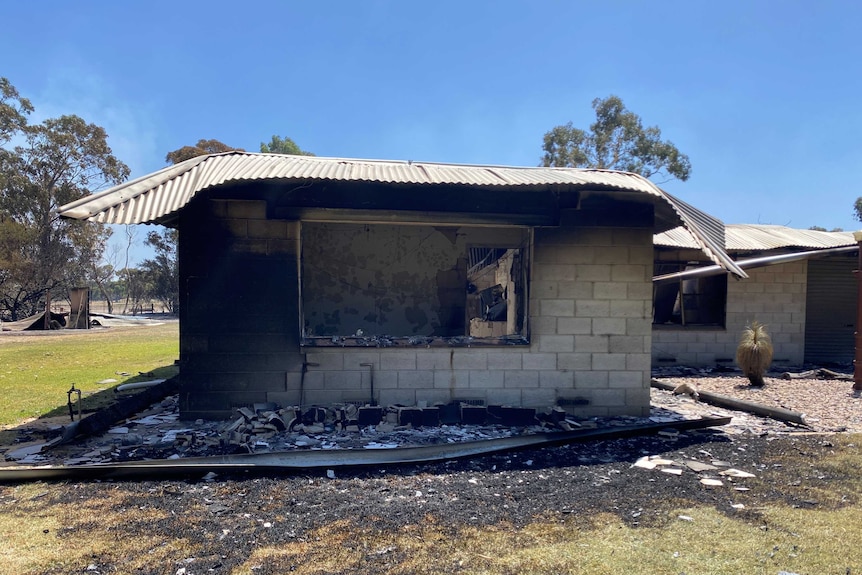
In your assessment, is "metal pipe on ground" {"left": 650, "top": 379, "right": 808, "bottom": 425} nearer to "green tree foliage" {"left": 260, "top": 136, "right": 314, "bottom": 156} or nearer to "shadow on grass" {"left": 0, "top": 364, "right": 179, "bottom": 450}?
"shadow on grass" {"left": 0, "top": 364, "right": 179, "bottom": 450}

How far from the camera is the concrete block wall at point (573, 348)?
5.89 m

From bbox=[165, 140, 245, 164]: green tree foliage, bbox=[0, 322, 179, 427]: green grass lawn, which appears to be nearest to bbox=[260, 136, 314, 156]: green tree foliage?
bbox=[165, 140, 245, 164]: green tree foliage

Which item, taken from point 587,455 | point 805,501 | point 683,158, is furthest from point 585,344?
point 683,158

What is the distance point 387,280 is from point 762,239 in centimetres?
905

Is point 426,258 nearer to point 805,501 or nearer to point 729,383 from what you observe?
point 729,383

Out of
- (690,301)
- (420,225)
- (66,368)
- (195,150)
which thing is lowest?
(66,368)

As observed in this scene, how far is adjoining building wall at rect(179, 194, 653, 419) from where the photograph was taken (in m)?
5.59

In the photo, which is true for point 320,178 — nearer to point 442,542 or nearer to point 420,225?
point 420,225

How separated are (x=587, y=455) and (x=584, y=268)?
7.74ft

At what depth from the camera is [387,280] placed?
10.2 metres

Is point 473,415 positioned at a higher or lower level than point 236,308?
lower

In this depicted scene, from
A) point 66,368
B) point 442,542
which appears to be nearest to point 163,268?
point 66,368

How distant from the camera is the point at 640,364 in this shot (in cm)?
603

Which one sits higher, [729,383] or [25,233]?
[25,233]
